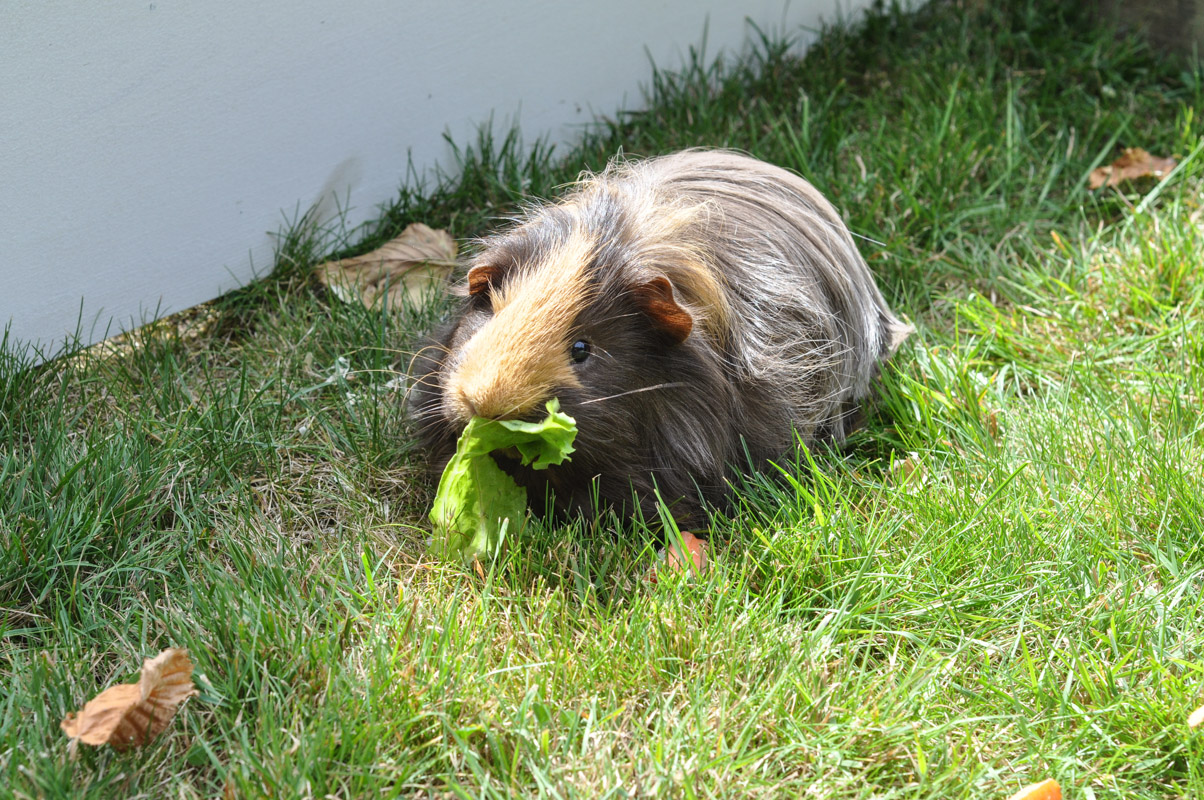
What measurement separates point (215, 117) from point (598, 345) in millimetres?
1638

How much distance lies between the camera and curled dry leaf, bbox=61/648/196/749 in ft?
6.50

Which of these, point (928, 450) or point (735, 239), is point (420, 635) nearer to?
point (735, 239)

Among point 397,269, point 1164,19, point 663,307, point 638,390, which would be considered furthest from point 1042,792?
point 1164,19

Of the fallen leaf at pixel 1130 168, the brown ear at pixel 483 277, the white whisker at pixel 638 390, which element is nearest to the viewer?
the white whisker at pixel 638 390

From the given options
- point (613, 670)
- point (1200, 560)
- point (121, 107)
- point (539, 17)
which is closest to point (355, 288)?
point (121, 107)

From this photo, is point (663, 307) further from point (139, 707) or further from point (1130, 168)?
point (1130, 168)

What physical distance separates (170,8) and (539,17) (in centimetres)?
135

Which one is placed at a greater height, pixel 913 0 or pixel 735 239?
pixel 913 0

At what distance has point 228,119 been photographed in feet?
11.0

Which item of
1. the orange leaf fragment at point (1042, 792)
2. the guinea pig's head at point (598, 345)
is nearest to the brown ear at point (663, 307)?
the guinea pig's head at point (598, 345)

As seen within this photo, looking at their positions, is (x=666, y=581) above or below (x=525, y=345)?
below

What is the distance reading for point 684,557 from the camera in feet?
8.12

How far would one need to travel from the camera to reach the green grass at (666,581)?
205 centimetres

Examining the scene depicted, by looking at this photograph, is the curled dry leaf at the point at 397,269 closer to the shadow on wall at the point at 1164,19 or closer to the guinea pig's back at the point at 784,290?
the guinea pig's back at the point at 784,290
